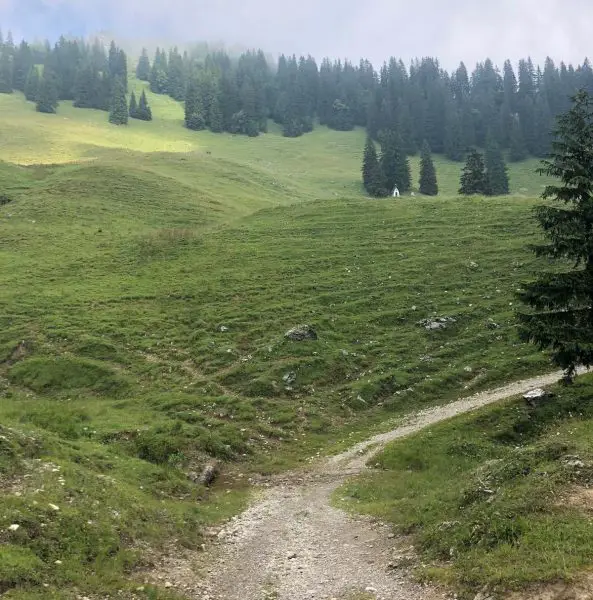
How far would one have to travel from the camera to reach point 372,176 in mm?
113500

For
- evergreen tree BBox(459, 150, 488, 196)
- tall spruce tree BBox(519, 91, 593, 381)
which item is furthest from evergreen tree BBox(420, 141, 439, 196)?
tall spruce tree BBox(519, 91, 593, 381)

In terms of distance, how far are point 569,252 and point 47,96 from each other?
600 ft

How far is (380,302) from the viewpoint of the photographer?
3975 cm

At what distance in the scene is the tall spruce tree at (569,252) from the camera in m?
22.1

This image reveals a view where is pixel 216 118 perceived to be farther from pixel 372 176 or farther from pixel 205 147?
pixel 372 176

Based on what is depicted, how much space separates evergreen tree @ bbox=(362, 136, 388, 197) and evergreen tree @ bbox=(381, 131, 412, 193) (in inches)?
70.4

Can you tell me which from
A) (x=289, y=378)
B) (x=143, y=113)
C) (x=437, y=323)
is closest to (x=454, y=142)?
(x=143, y=113)

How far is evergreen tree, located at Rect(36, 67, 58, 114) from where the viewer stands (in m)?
167

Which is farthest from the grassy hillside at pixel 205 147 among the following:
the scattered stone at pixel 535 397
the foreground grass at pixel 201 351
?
the scattered stone at pixel 535 397

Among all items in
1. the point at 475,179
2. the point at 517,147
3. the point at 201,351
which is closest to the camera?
the point at 201,351

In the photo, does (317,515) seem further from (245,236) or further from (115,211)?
(115,211)

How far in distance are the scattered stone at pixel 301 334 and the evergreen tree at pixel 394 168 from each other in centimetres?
8564

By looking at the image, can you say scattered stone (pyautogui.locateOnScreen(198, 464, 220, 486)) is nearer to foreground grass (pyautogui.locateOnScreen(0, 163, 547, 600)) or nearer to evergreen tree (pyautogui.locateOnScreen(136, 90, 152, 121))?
foreground grass (pyautogui.locateOnScreen(0, 163, 547, 600))

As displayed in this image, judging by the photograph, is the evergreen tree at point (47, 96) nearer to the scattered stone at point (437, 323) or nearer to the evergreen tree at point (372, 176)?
the evergreen tree at point (372, 176)
